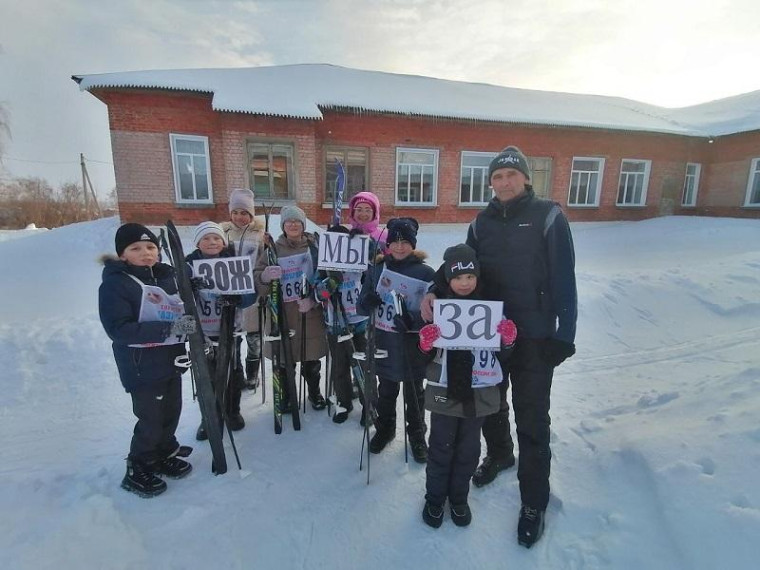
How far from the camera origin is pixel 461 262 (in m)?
2.24

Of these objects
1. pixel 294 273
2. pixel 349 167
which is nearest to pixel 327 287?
pixel 294 273

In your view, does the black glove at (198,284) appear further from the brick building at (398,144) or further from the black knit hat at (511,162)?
the brick building at (398,144)

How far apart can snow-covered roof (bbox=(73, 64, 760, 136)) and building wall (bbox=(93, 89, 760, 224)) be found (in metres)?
0.48

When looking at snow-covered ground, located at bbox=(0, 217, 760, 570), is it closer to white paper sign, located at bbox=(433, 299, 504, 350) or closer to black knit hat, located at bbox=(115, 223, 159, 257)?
white paper sign, located at bbox=(433, 299, 504, 350)

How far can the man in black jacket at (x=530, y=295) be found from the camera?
2158 millimetres

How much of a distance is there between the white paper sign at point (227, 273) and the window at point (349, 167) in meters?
10.2

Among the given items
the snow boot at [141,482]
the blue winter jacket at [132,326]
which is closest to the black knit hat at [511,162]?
the blue winter jacket at [132,326]

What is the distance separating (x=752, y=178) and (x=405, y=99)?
15.8m

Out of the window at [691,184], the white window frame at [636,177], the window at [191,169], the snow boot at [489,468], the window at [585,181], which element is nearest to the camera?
the snow boot at [489,468]

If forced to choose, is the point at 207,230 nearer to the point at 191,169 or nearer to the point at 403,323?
the point at 403,323

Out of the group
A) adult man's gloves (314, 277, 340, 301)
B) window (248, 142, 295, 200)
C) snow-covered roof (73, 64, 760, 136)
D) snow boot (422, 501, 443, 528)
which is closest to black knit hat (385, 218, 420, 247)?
adult man's gloves (314, 277, 340, 301)

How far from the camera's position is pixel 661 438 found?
2.61 m

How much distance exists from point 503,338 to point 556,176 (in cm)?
1544

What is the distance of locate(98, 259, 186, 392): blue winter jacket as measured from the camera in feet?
7.72
